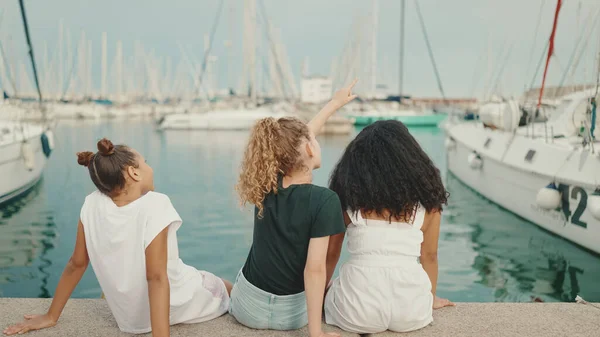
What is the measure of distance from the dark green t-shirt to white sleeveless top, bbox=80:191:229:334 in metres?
0.39

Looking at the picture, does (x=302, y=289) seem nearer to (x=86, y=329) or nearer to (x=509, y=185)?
(x=86, y=329)

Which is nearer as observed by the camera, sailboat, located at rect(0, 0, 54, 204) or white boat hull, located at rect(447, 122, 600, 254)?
white boat hull, located at rect(447, 122, 600, 254)

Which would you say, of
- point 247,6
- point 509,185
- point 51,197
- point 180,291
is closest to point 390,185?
point 180,291

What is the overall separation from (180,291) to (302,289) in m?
0.67

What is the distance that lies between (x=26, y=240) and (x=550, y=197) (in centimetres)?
988

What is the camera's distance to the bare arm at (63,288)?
2932mm

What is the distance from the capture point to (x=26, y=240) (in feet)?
36.6

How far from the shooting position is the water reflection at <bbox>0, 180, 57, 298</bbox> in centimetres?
880

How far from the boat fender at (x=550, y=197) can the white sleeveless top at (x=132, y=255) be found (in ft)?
25.1

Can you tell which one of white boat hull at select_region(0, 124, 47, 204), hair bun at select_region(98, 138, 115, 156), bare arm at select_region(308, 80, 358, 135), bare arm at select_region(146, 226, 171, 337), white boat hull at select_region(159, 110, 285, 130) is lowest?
white boat hull at select_region(159, 110, 285, 130)

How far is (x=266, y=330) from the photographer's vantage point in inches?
120

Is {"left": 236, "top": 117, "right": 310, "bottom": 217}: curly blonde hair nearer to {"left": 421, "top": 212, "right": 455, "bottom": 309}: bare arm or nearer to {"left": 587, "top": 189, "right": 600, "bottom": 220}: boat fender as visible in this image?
{"left": 421, "top": 212, "right": 455, "bottom": 309}: bare arm

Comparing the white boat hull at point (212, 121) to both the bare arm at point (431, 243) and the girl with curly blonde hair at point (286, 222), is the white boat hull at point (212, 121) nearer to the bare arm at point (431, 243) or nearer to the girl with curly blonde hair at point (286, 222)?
the bare arm at point (431, 243)

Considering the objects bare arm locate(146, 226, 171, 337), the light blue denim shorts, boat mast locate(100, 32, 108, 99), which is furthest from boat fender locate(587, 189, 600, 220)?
boat mast locate(100, 32, 108, 99)
